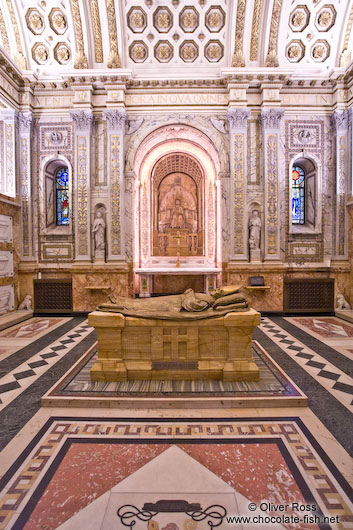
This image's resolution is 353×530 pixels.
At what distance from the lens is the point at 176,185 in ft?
40.4

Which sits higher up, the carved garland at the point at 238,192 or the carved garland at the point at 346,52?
the carved garland at the point at 346,52

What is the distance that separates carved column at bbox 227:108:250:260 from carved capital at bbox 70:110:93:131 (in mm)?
4312

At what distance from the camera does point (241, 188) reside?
340 inches

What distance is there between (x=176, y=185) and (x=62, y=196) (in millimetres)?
4934

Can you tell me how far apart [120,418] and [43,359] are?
254 cm

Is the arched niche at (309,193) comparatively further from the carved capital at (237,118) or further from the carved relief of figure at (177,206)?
the carved relief of figure at (177,206)

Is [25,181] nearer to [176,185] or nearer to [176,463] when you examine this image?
[176,185]

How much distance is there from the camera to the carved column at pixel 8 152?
8.55 meters

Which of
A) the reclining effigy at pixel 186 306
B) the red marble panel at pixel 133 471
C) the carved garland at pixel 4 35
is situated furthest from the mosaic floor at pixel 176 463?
the carved garland at pixel 4 35

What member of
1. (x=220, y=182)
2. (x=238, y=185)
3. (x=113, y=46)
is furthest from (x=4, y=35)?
(x=238, y=185)

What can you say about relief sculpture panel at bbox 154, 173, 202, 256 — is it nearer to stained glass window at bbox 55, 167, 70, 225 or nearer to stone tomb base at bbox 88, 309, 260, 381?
stained glass window at bbox 55, 167, 70, 225

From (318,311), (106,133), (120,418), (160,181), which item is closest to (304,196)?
(318,311)

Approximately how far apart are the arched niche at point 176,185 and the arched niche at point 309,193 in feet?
8.20

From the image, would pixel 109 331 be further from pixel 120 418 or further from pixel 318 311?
pixel 318 311
